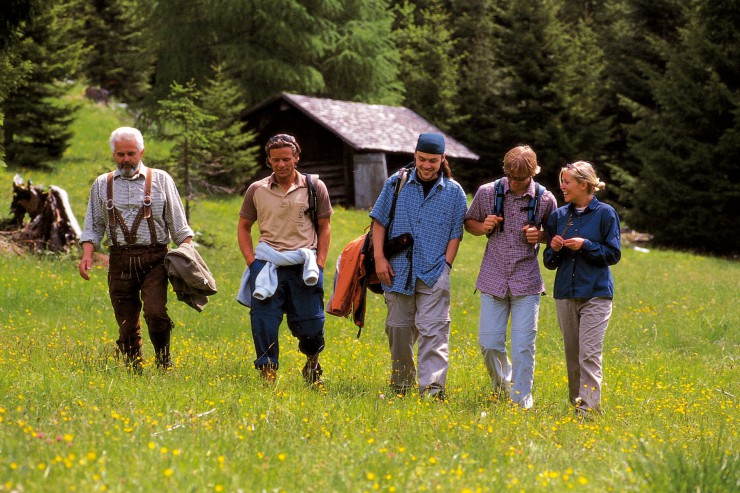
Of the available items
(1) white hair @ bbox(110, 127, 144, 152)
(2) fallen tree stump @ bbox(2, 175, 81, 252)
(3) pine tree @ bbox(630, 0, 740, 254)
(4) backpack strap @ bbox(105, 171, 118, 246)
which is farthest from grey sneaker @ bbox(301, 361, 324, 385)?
(3) pine tree @ bbox(630, 0, 740, 254)

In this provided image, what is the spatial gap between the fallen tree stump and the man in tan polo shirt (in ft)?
27.2

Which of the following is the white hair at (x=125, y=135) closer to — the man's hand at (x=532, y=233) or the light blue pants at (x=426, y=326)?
the light blue pants at (x=426, y=326)

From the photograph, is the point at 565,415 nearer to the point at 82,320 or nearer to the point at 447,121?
the point at 82,320

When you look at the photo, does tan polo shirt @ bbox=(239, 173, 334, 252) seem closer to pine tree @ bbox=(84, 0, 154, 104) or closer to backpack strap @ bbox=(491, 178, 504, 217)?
backpack strap @ bbox=(491, 178, 504, 217)

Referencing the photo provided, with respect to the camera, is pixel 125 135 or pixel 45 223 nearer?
pixel 125 135

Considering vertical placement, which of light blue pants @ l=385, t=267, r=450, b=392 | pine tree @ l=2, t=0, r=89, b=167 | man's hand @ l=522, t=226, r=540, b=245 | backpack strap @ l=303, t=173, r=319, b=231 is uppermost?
pine tree @ l=2, t=0, r=89, b=167

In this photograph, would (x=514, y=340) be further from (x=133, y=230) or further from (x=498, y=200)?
(x=133, y=230)

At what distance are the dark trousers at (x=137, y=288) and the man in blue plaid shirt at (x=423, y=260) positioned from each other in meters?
1.76

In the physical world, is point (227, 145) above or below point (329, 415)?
above

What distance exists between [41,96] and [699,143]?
69.7ft

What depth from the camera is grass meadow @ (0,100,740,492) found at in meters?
3.90

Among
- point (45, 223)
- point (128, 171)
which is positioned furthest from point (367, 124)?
point (128, 171)

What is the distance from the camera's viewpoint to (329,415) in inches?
217

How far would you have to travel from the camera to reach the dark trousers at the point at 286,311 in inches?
269
